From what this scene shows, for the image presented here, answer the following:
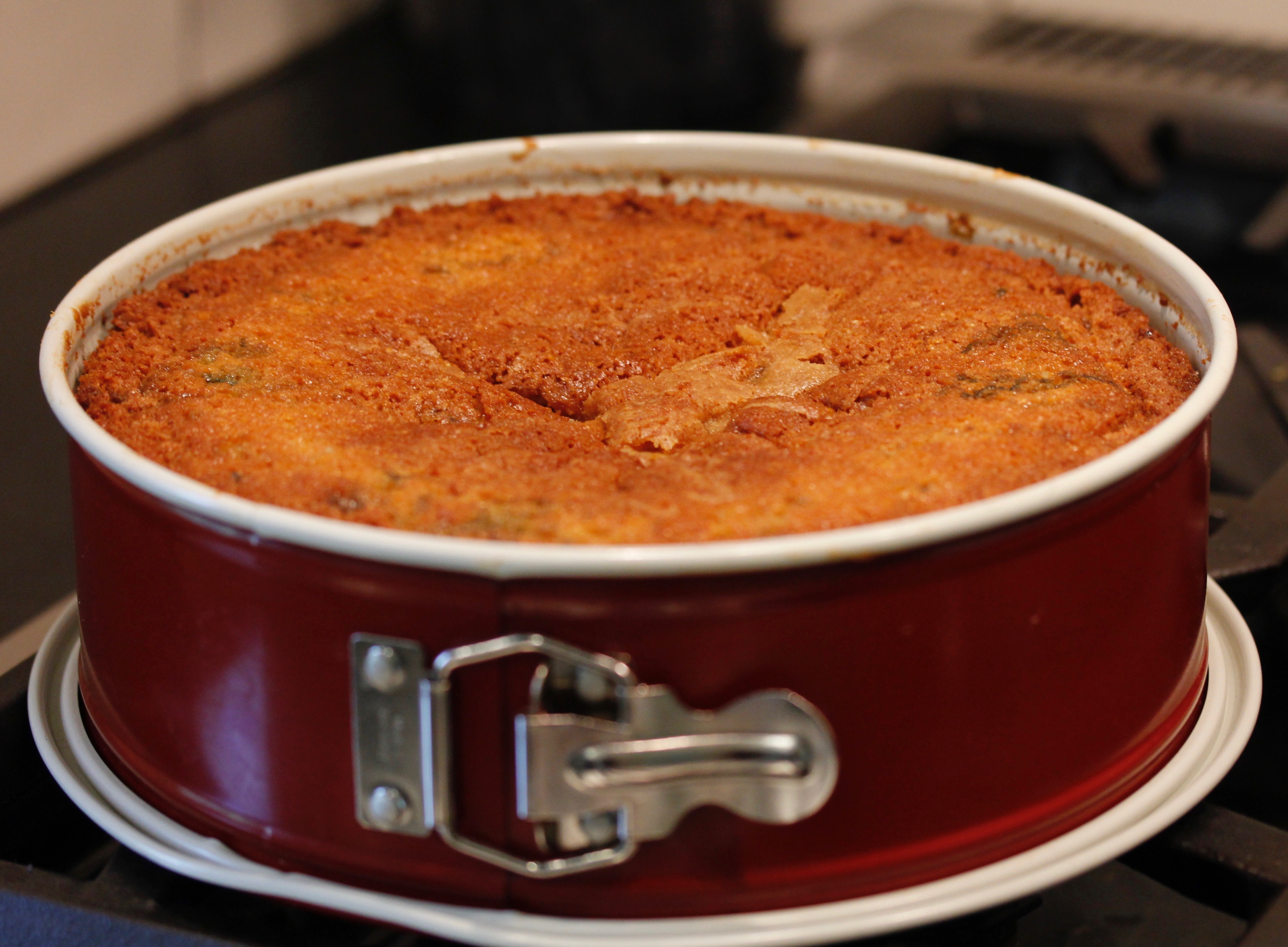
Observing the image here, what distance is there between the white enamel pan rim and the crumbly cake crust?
0.11 feet

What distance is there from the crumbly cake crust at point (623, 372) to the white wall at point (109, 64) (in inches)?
25.8

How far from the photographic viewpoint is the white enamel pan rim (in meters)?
0.69

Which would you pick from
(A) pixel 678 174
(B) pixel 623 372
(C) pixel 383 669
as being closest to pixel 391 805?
(C) pixel 383 669

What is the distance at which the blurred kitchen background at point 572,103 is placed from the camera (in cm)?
166

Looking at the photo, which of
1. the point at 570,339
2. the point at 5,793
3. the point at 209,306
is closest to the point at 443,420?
the point at 570,339

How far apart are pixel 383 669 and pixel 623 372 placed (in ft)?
1.32

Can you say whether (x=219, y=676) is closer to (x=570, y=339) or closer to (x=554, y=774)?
(x=554, y=774)

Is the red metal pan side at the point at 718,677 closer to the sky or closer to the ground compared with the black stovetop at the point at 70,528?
closer to the sky

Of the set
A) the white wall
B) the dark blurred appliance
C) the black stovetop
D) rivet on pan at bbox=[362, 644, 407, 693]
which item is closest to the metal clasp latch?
rivet on pan at bbox=[362, 644, 407, 693]

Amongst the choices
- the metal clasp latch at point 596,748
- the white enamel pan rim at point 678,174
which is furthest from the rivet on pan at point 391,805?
the white enamel pan rim at point 678,174

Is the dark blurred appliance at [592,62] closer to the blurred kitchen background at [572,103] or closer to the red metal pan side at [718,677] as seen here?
the blurred kitchen background at [572,103]

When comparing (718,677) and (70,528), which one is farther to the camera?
(70,528)

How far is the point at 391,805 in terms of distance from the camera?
0.76 meters

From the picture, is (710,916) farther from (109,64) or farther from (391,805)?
(109,64)
